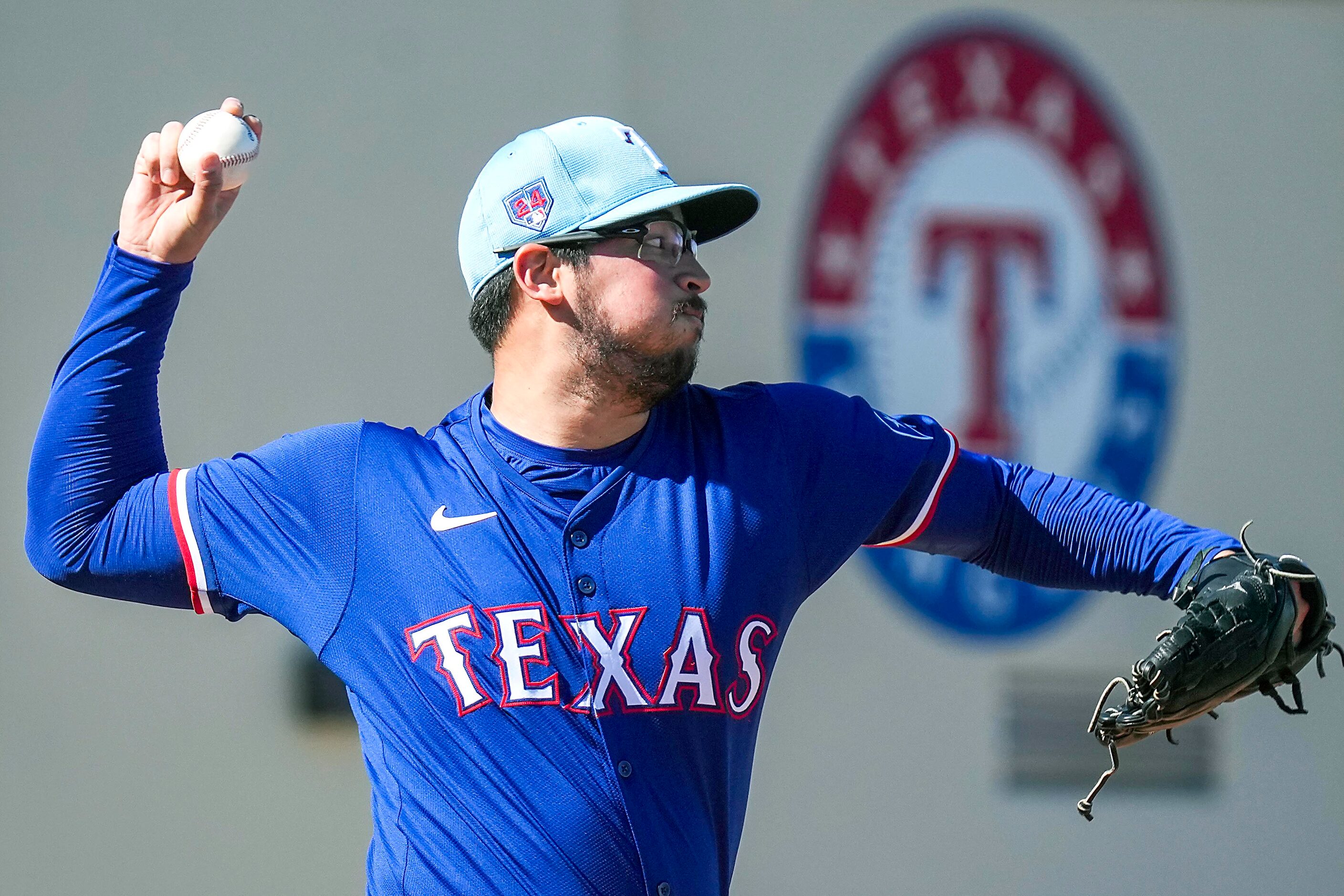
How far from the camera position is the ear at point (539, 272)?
6.52 feet

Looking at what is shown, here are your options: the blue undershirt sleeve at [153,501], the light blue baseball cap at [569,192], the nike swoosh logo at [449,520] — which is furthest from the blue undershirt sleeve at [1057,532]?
the blue undershirt sleeve at [153,501]

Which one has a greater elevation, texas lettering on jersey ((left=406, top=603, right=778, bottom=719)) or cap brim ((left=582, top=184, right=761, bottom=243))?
cap brim ((left=582, top=184, right=761, bottom=243))

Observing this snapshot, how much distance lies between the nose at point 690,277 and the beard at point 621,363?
0.05ft

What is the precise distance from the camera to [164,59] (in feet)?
13.7

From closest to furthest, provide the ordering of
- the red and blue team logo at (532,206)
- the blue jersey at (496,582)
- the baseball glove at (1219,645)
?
the blue jersey at (496,582) → the baseball glove at (1219,645) → the red and blue team logo at (532,206)

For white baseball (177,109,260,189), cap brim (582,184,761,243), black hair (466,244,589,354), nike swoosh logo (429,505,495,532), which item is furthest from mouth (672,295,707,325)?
white baseball (177,109,260,189)

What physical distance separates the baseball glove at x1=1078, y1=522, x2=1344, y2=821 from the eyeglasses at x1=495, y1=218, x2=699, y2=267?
0.83 meters

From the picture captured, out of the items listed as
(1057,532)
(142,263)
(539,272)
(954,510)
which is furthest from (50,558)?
(1057,532)

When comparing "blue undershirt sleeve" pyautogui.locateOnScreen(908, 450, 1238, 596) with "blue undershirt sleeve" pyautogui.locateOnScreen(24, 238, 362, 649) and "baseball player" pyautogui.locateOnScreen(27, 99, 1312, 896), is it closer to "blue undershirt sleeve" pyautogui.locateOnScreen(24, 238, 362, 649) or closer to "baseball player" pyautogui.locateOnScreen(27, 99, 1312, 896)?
"baseball player" pyautogui.locateOnScreen(27, 99, 1312, 896)

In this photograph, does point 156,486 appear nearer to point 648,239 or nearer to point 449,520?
point 449,520

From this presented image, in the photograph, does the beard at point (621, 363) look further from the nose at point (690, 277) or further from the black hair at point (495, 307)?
the black hair at point (495, 307)

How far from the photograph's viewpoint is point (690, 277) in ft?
6.41

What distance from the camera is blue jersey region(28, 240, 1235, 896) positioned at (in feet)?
5.74

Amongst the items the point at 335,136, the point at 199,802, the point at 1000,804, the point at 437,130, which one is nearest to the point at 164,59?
the point at 335,136
